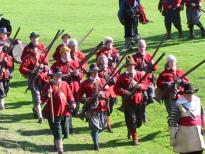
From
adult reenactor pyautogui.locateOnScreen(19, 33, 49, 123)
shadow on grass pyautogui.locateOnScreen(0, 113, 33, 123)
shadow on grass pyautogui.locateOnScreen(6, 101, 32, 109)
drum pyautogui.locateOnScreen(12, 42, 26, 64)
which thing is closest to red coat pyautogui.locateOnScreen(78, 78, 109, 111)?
adult reenactor pyautogui.locateOnScreen(19, 33, 49, 123)

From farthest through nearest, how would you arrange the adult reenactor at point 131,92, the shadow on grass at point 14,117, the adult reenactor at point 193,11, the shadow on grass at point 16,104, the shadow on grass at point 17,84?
the adult reenactor at point 193,11 < the shadow on grass at point 17,84 < the shadow on grass at point 16,104 < the shadow on grass at point 14,117 < the adult reenactor at point 131,92

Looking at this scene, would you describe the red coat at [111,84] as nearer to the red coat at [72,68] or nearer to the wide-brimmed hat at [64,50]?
the red coat at [72,68]

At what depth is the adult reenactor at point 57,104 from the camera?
1280 centimetres

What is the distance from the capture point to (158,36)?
26391 mm

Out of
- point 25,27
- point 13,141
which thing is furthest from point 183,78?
point 25,27

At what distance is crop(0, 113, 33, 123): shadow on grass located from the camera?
1560 cm

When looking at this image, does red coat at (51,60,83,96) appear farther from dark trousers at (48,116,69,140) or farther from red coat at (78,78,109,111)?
dark trousers at (48,116,69,140)

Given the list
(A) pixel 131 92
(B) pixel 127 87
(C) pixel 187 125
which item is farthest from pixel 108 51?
(C) pixel 187 125

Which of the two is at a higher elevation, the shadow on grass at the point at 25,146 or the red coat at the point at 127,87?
the red coat at the point at 127,87

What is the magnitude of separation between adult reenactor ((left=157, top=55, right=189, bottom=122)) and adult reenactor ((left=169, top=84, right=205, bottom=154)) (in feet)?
8.13

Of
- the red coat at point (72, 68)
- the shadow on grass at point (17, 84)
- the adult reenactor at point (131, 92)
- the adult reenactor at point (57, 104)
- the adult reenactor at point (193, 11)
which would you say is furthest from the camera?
the adult reenactor at point (193, 11)

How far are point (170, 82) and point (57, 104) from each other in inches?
106

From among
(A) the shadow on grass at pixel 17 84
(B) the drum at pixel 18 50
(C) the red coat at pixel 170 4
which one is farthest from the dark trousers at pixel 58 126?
(C) the red coat at pixel 170 4

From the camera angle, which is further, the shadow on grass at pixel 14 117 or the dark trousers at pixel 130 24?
the dark trousers at pixel 130 24
